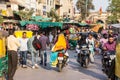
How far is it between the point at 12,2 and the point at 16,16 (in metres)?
3.13

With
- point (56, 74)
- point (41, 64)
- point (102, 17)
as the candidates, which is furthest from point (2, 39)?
point (102, 17)

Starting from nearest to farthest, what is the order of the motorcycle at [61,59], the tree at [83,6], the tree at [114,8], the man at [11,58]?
the man at [11,58], the motorcycle at [61,59], the tree at [114,8], the tree at [83,6]

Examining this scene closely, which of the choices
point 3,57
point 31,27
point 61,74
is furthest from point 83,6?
point 3,57

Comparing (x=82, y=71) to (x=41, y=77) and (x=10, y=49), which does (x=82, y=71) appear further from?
(x=10, y=49)

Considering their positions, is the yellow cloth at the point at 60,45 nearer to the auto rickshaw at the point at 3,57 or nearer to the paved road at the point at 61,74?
the paved road at the point at 61,74

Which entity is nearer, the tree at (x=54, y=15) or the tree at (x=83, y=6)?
the tree at (x=54, y=15)

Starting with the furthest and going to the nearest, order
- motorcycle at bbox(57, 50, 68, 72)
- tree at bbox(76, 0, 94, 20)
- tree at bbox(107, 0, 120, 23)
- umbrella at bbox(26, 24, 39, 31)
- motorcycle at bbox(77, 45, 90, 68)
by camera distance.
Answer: tree at bbox(76, 0, 94, 20), tree at bbox(107, 0, 120, 23), umbrella at bbox(26, 24, 39, 31), motorcycle at bbox(77, 45, 90, 68), motorcycle at bbox(57, 50, 68, 72)

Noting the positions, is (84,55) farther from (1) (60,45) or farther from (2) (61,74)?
(2) (61,74)

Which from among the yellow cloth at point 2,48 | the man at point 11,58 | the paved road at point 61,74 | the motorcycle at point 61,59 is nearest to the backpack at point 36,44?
the paved road at point 61,74

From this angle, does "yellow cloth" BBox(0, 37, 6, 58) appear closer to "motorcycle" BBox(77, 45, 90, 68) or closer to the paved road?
the paved road

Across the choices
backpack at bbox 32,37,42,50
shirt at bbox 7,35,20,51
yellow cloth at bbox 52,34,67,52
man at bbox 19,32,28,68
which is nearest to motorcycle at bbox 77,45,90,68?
yellow cloth at bbox 52,34,67,52

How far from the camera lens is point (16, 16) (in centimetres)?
4356

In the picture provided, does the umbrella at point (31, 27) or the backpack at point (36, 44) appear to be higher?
the backpack at point (36, 44)

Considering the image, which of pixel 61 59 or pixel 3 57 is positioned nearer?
pixel 3 57
